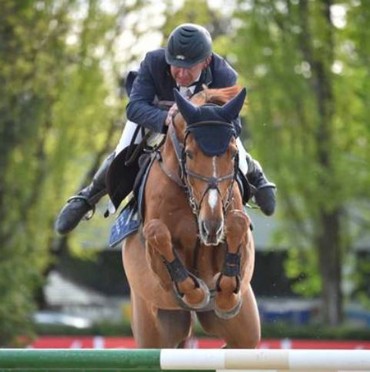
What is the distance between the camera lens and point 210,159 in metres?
Result: 7.34

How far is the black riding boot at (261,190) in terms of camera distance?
8.82m

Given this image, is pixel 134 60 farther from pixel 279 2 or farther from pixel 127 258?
pixel 127 258

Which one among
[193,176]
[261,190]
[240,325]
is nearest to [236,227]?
[193,176]

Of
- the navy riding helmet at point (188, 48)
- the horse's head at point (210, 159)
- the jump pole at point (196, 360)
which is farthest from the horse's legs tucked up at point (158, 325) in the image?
the jump pole at point (196, 360)

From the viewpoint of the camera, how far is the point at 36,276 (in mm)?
21328

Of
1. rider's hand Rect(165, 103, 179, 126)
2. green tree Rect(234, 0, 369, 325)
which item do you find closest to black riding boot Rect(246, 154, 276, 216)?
rider's hand Rect(165, 103, 179, 126)

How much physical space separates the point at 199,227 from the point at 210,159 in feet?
1.27

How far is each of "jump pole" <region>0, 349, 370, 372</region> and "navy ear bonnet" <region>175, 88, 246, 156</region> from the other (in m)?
1.43

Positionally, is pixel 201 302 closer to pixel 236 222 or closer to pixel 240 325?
pixel 236 222

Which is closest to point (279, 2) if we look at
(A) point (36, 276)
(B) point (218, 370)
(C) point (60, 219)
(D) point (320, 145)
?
(D) point (320, 145)

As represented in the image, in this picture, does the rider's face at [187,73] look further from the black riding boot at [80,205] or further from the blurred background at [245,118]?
the blurred background at [245,118]

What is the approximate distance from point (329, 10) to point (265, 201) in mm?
16831

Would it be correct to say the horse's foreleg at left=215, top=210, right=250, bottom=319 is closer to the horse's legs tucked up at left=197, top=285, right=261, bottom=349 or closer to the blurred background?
the horse's legs tucked up at left=197, top=285, right=261, bottom=349

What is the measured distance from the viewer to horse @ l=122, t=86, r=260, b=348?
735 centimetres
